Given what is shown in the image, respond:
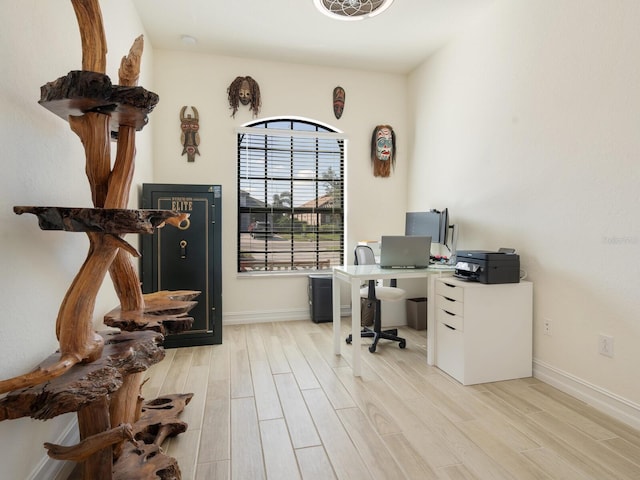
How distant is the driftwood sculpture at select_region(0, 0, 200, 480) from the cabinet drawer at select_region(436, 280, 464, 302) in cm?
188

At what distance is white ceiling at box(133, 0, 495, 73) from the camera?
3.27 meters

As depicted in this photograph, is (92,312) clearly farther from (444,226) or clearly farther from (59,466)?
(444,226)

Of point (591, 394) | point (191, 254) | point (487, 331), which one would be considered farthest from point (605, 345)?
point (191, 254)

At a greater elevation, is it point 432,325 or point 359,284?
point 359,284

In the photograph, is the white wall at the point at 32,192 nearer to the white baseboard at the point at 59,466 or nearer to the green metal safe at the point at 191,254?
the white baseboard at the point at 59,466

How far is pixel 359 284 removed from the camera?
9.07 feet

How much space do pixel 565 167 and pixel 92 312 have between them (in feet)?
9.67

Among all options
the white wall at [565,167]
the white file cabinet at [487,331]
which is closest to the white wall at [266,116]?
the white wall at [565,167]

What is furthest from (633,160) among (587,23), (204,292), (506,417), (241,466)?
(204,292)

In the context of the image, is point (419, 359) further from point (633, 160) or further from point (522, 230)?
point (633, 160)

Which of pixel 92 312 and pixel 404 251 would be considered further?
pixel 404 251

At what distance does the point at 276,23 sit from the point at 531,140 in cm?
255

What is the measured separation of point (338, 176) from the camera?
15.7 ft

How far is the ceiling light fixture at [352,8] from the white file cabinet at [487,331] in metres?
2.41
